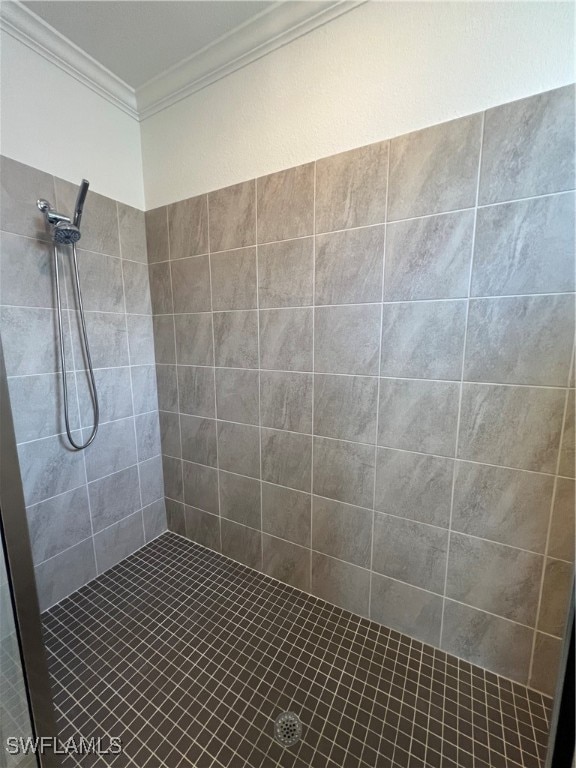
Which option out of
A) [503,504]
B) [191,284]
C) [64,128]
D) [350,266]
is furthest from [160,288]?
[503,504]

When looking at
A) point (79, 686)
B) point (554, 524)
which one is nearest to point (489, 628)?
point (554, 524)

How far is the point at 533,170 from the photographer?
2.76 ft

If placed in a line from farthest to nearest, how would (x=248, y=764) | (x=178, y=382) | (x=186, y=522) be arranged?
(x=186, y=522), (x=178, y=382), (x=248, y=764)

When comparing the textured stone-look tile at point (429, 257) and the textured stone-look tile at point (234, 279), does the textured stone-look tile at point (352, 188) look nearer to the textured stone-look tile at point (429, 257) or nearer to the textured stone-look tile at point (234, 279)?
the textured stone-look tile at point (429, 257)

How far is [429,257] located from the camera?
3.25 feet

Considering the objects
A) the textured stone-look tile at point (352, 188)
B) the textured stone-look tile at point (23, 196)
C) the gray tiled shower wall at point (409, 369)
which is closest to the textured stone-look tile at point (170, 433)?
the gray tiled shower wall at point (409, 369)

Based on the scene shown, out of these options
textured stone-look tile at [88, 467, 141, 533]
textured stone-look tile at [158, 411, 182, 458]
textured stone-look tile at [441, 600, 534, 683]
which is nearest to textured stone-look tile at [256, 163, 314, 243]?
textured stone-look tile at [158, 411, 182, 458]

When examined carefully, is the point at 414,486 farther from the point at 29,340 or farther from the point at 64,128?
the point at 64,128

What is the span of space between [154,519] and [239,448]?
79 cm

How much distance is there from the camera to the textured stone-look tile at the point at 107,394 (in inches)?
55.2

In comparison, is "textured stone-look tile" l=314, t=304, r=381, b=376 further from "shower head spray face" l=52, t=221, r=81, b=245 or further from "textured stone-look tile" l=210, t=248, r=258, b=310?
"shower head spray face" l=52, t=221, r=81, b=245

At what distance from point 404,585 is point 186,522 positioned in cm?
120

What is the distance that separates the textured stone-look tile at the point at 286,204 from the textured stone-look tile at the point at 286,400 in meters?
0.57

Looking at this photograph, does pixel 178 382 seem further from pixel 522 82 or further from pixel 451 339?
pixel 522 82
